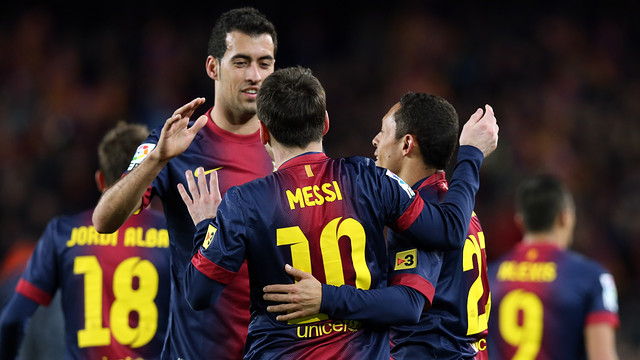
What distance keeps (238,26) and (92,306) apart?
1.89 m

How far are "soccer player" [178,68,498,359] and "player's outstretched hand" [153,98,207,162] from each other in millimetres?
402

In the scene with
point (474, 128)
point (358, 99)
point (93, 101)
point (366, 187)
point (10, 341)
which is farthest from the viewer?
point (358, 99)

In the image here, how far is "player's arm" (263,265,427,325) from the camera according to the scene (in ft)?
10.2

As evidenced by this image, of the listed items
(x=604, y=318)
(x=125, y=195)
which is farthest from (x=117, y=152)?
(x=604, y=318)

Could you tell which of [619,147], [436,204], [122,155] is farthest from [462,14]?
[436,204]

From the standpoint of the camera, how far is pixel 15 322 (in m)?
4.86

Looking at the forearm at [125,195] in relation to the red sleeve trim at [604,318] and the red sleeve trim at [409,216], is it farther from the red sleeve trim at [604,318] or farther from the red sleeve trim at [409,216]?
the red sleeve trim at [604,318]

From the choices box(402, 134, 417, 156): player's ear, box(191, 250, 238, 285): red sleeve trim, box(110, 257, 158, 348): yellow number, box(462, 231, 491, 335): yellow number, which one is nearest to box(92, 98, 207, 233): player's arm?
box(191, 250, 238, 285): red sleeve trim

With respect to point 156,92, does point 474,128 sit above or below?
below

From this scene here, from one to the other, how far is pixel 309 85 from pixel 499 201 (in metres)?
8.87

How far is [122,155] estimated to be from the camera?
5117mm

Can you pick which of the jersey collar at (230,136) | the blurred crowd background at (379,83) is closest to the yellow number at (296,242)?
the jersey collar at (230,136)

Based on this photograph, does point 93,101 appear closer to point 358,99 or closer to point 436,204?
point 358,99

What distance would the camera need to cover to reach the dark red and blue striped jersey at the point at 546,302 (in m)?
5.41
